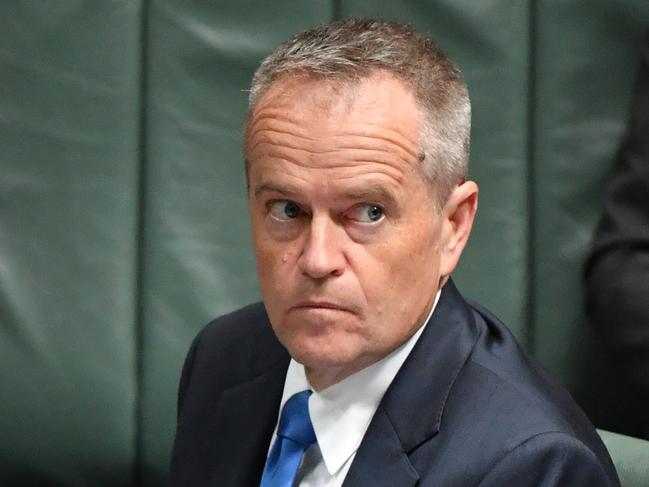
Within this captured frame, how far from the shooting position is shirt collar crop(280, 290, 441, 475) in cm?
124

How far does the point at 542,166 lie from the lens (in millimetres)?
1779

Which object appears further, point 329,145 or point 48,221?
point 48,221

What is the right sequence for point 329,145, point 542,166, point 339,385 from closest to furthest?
point 329,145 < point 339,385 < point 542,166

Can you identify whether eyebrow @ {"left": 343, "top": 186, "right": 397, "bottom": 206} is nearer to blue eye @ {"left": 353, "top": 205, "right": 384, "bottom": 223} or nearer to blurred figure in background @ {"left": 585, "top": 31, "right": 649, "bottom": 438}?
blue eye @ {"left": 353, "top": 205, "right": 384, "bottom": 223}

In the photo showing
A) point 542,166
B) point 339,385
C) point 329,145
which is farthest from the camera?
point 542,166

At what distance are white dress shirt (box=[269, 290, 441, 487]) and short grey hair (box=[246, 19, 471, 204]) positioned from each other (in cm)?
17

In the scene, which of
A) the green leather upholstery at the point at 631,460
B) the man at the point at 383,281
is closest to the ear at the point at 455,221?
the man at the point at 383,281

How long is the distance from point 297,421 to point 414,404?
0.15m

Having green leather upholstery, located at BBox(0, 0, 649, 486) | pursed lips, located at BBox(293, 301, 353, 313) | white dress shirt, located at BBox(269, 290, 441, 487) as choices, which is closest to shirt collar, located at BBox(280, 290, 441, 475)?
white dress shirt, located at BBox(269, 290, 441, 487)

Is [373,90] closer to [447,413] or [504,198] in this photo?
[447,413]

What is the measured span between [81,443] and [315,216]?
81cm

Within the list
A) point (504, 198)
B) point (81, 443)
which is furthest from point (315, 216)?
point (81, 443)

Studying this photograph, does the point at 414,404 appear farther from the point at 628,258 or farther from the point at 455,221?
the point at 628,258

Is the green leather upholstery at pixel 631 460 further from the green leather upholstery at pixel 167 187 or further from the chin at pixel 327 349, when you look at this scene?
the chin at pixel 327 349
